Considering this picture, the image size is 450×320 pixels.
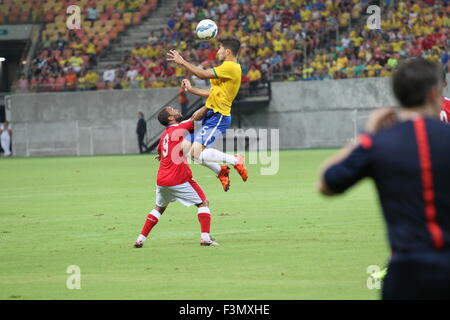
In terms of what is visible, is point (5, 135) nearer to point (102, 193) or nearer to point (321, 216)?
point (102, 193)

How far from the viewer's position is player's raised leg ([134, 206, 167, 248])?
11.4 meters

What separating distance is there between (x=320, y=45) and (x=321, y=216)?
28018mm

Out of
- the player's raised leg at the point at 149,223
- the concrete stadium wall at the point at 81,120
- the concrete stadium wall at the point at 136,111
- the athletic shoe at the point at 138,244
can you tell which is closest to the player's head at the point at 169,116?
the player's raised leg at the point at 149,223

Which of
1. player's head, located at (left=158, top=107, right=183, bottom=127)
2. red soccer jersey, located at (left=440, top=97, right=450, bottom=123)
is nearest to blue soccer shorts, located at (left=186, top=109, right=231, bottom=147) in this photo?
player's head, located at (left=158, top=107, right=183, bottom=127)

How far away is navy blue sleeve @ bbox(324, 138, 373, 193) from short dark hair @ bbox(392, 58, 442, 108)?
304mm

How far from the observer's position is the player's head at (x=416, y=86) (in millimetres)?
4203

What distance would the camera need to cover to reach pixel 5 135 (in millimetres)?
47438

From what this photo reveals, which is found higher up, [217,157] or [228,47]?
[228,47]

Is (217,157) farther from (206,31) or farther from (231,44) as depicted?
(206,31)

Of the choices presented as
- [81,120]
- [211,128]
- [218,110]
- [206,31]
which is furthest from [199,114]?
[81,120]

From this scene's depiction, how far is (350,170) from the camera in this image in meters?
4.21

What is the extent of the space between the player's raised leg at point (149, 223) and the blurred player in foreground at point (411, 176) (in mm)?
7231

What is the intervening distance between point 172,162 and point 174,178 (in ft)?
0.66
